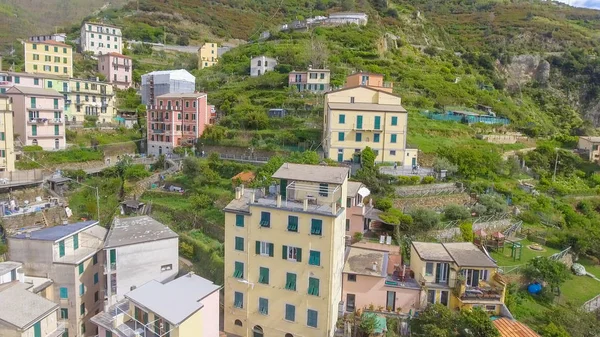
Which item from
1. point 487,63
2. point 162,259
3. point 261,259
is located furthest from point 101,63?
point 487,63

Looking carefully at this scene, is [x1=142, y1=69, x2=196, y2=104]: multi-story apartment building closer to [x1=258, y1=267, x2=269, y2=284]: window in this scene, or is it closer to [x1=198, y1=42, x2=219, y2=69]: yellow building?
[x1=198, y1=42, x2=219, y2=69]: yellow building

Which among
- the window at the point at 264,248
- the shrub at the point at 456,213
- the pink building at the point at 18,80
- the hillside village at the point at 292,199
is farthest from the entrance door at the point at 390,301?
the pink building at the point at 18,80

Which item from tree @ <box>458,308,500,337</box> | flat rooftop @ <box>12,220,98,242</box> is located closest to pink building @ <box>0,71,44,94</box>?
flat rooftop @ <box>12,220,98,242</box>

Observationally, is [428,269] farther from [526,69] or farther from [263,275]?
[526,69]

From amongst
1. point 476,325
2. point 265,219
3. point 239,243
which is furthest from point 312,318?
point 476,325

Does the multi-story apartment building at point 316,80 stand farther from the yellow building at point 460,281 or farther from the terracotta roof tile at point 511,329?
the terracotta roof tile at point 511,329
